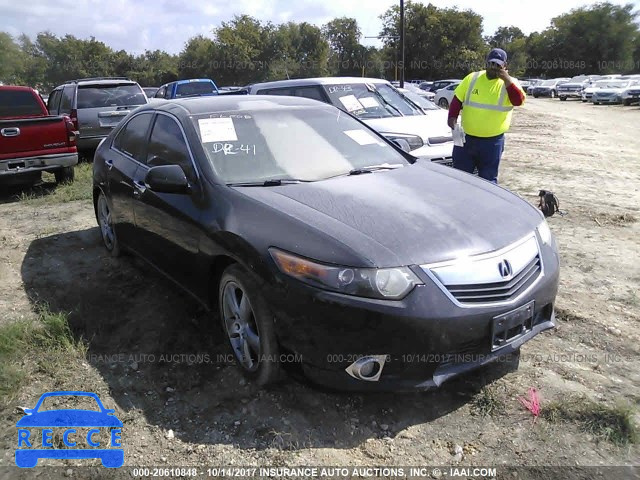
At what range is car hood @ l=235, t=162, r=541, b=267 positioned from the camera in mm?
2607

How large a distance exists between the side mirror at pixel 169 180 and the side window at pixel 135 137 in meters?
0.95

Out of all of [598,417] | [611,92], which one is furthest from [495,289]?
[611,92]

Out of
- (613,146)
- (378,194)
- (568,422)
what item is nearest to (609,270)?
(568,422)

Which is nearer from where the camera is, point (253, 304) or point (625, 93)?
point (253, 304)

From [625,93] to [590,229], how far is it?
28.9m

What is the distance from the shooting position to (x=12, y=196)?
8.52m

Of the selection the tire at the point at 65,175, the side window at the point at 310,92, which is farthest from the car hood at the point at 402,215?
the tire at the point at 65,175

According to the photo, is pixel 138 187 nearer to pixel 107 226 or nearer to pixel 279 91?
pixel 107 226

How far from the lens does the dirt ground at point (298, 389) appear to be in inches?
102

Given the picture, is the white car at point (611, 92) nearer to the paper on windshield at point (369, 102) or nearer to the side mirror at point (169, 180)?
the paper on windshield at point (369, 102)

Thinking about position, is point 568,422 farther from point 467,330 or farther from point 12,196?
point 12,196

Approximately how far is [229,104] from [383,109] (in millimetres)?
4391

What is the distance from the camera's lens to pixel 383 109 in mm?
7969

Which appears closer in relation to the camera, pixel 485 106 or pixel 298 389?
pixel 298 389
